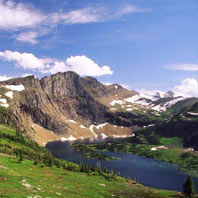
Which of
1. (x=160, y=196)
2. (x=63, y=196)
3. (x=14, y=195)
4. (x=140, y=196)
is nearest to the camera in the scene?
(x=14, y=195)

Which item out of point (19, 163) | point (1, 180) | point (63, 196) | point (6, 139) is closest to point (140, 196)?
point (63, 196)

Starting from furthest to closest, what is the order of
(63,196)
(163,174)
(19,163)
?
1. (163,174)
2. (19,163)
3. (63,196)

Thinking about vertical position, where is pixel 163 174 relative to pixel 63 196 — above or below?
below

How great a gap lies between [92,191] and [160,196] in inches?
1300

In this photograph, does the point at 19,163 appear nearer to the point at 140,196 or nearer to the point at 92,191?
the point at 92,191

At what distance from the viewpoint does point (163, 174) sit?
186500 mm

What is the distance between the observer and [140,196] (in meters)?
99.4

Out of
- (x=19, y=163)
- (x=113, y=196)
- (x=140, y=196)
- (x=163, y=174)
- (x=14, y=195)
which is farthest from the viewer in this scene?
(x=163, y=174)

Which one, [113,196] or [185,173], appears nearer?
[113,196]

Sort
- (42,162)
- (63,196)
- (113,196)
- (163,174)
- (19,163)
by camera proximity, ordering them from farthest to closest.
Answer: (163,174) < (42,162) < (19,163) < (113,196) < (63,196)

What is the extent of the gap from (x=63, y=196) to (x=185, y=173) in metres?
140

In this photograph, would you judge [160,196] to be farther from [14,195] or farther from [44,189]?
[14,195]

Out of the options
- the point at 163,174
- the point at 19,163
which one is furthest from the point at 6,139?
the point at 163,174

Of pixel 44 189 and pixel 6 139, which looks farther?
pixel 6 139
